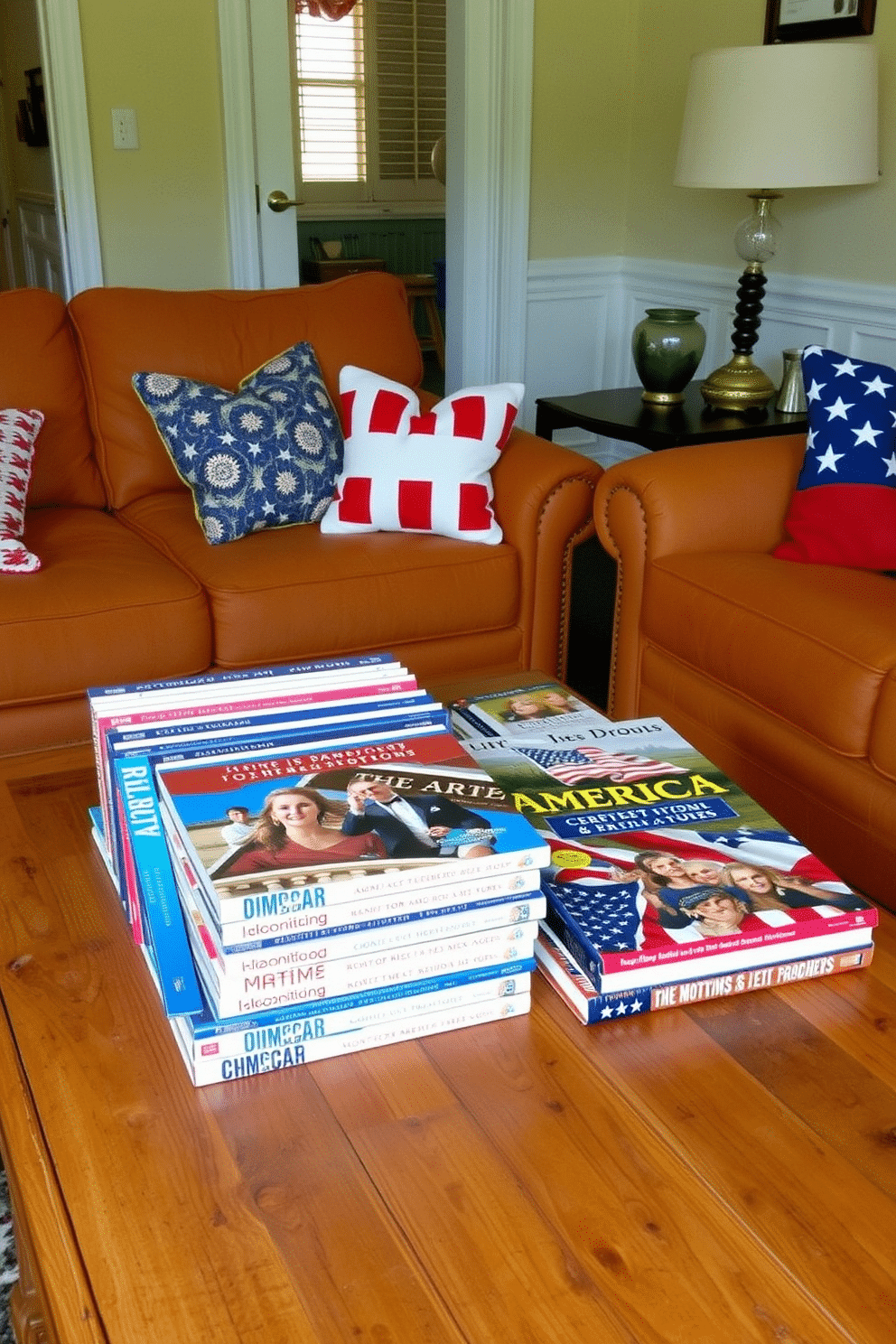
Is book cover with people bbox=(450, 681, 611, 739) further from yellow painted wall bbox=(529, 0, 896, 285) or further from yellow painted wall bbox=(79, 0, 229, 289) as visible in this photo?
yellow painted wall bbox=(79, 0, 229, 289)

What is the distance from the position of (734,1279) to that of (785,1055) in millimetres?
256

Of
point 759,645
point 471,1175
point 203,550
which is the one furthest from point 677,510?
point 471,1175

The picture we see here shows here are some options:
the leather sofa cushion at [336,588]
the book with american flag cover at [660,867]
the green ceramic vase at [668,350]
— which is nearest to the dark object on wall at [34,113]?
the green ceramic vase at [668,350]

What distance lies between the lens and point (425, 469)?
249cm

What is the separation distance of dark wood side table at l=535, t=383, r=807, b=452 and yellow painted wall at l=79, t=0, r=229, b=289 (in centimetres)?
137

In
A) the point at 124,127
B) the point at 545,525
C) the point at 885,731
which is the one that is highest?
the point at 124,127

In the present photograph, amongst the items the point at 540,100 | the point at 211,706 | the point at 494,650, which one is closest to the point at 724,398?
the point at 494,650

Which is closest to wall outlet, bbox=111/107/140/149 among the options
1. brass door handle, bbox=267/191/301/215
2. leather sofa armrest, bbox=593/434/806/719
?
brass door handle, bbox=267/191/301/215

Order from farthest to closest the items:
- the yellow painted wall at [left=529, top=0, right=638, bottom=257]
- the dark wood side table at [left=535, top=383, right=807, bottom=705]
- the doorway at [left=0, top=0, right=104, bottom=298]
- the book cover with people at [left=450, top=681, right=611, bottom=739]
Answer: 1. the yellow painted wall at [left=529, top=0, right=638, bottom=257]
2. the doorway at [left=0, top=0, right=104, bottom=298]
3. the dark wood side table at [left=535, top=383, right=807, bottom=705]
4. the book cover with people at [left=450, top=681, right=611, bottom=739]

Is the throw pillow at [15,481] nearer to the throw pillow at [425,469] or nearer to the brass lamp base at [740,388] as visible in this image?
the throw pillow at [425,469]

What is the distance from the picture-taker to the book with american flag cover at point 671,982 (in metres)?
1.09

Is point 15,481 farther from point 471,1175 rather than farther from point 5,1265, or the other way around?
point 471,1175

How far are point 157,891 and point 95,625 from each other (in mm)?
1088

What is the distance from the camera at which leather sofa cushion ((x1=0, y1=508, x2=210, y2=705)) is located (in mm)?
2086
